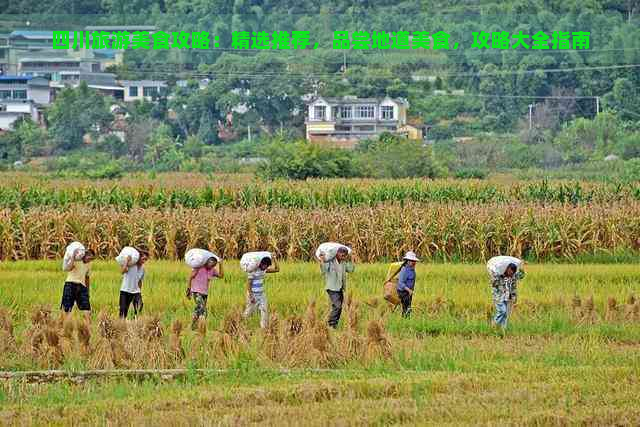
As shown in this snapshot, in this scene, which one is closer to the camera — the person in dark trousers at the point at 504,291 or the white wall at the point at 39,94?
the person in dark trousers at the point at 504,291

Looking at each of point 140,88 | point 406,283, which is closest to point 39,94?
point 140,88

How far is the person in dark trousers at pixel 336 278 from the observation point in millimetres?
17938

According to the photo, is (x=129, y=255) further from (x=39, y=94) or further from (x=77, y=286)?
(x=39, y=94)

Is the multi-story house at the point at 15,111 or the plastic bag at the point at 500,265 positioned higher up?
the plastic bag at the point at 500,265

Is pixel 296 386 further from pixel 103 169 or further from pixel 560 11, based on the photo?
pixel 560 11

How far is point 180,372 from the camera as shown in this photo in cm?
1425

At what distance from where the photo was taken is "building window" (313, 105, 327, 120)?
90812 millimetres

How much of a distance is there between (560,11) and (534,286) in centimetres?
10551

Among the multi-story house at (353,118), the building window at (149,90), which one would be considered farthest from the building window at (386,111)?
the building window at (149,90)

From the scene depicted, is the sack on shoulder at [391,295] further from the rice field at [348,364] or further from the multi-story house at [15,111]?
the multi-story house at [15,111]

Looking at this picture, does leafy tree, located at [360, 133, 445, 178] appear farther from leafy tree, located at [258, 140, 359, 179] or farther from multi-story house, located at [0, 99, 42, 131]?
multi-story house, located at [0, 99, 42, 131]

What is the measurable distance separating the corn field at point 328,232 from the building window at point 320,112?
62249 mm

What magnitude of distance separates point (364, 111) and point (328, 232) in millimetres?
64381

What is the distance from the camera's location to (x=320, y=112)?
299ft
